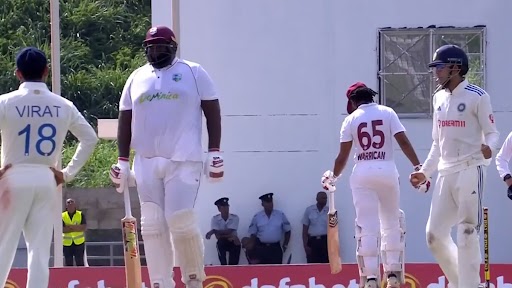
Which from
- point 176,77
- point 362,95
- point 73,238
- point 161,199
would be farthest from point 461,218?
point 73,238

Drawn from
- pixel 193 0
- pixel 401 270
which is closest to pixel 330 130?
pixel 193 0

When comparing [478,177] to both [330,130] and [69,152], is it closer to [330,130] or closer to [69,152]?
[330,130]

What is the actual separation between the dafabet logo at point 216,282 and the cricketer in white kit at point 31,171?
12.6 ft

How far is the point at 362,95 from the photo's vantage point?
458 inches

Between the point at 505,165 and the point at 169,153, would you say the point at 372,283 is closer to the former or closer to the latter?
the point at 505,165

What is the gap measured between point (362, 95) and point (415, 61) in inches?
246

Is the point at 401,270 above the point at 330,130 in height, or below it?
below

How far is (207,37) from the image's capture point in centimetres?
1767

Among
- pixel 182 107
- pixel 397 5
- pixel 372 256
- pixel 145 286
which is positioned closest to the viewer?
pixel 182 107

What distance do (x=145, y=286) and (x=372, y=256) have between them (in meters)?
3.06

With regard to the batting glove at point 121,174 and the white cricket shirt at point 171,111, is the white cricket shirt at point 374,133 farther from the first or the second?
the batting glove at point 121,174

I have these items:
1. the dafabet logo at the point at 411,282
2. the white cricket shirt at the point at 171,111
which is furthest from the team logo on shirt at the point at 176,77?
the dafabet logo at the point at 411,282

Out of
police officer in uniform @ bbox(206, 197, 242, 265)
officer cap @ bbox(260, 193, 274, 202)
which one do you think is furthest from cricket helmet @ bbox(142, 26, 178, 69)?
officer cap @ bbox(260, 193, 274, 202)

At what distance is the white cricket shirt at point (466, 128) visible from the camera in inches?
412
